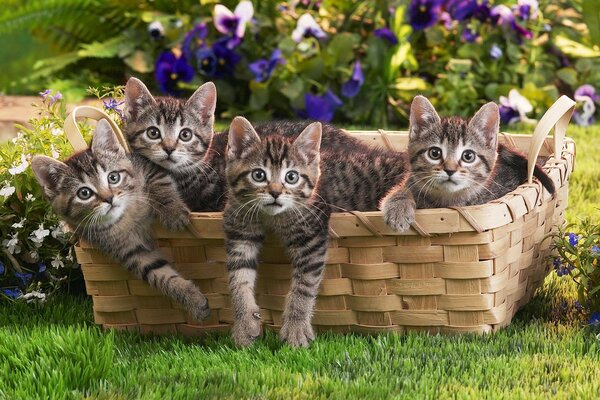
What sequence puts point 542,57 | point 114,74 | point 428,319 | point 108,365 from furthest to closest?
point 114,74
point 542,57
point 428,319
point 108,365

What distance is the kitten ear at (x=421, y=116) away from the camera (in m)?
3.21

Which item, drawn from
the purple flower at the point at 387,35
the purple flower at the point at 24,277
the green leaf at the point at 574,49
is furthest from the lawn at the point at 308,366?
the green leaf at the point at 574,49

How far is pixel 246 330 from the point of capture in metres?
3.08

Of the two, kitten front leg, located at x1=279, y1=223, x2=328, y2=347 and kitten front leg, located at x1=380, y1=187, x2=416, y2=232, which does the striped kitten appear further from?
kitten front leg, located at x1=380, y1=187, x2=416, y2=232

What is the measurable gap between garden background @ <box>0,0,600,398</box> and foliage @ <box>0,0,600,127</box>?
0.01 meters

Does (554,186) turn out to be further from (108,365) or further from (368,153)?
(108,365)

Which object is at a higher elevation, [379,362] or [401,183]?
[401,183]

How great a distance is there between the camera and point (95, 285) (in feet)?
11.0

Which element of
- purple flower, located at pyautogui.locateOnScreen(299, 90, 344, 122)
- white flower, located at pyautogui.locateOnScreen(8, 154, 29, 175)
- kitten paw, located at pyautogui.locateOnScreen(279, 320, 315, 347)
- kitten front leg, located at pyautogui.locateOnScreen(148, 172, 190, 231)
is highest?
white flower, located at pyautogui.locateOnScreen(8, 154, 29, 175)

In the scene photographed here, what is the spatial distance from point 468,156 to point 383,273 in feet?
1.73

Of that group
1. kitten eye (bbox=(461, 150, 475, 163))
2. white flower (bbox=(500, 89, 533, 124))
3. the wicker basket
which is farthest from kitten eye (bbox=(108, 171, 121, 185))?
white flower (bbox=(500, 89, 533, 124))

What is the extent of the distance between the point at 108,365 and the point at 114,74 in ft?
15.3

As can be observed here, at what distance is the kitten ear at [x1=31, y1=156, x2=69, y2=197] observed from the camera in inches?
122

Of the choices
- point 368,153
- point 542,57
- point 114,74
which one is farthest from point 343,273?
point 114,74
